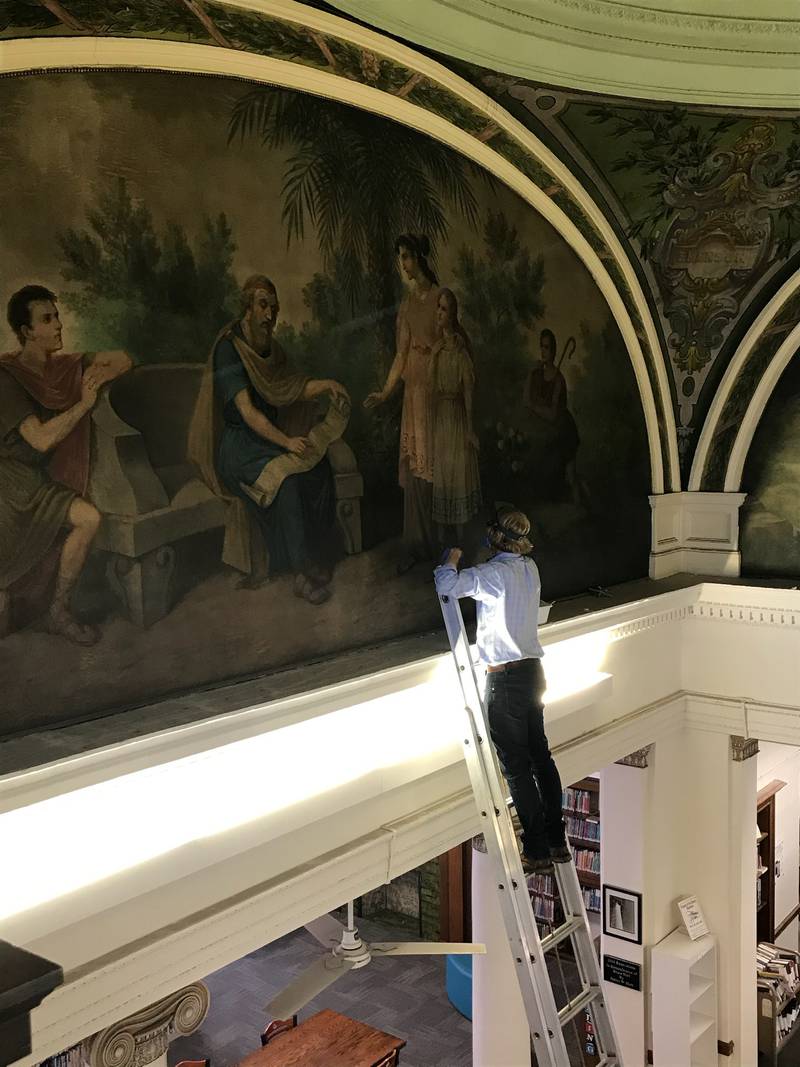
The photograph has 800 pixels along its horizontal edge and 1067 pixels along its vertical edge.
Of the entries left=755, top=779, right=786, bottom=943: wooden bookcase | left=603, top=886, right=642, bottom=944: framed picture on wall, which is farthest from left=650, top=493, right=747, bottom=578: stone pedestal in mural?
left=755, top=779, right=786, bottom=943: wooden bookcase

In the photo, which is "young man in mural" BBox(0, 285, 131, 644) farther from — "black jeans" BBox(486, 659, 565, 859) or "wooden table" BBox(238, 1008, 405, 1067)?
"wooden table" BBox(238, 1008, 405, 1067)

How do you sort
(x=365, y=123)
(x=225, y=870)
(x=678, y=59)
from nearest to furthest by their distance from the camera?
1. (x=225, y=870)
2. (x=678, y=59)
3. (x=365, y=123)

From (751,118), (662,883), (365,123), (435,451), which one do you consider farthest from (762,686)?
(365,123)

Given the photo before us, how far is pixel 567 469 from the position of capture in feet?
28.2

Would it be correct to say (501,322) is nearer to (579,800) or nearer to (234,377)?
(234,377)

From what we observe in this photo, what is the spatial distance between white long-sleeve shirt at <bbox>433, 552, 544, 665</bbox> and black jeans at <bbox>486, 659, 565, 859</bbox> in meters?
0.11

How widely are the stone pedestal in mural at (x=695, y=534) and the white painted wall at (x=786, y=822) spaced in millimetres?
3023

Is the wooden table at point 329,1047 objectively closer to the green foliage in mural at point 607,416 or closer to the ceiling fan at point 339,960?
the ceiling fan at point 339,960

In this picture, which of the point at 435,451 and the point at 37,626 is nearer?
the point at 37,626

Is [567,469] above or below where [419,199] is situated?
below

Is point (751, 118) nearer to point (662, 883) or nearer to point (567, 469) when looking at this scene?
point (567, 469)

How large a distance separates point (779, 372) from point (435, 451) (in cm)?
455

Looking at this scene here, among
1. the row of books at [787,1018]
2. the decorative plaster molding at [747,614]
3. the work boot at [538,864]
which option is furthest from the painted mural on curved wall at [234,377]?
the row of books at [787,1018]

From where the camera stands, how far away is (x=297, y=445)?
604 centimetres
